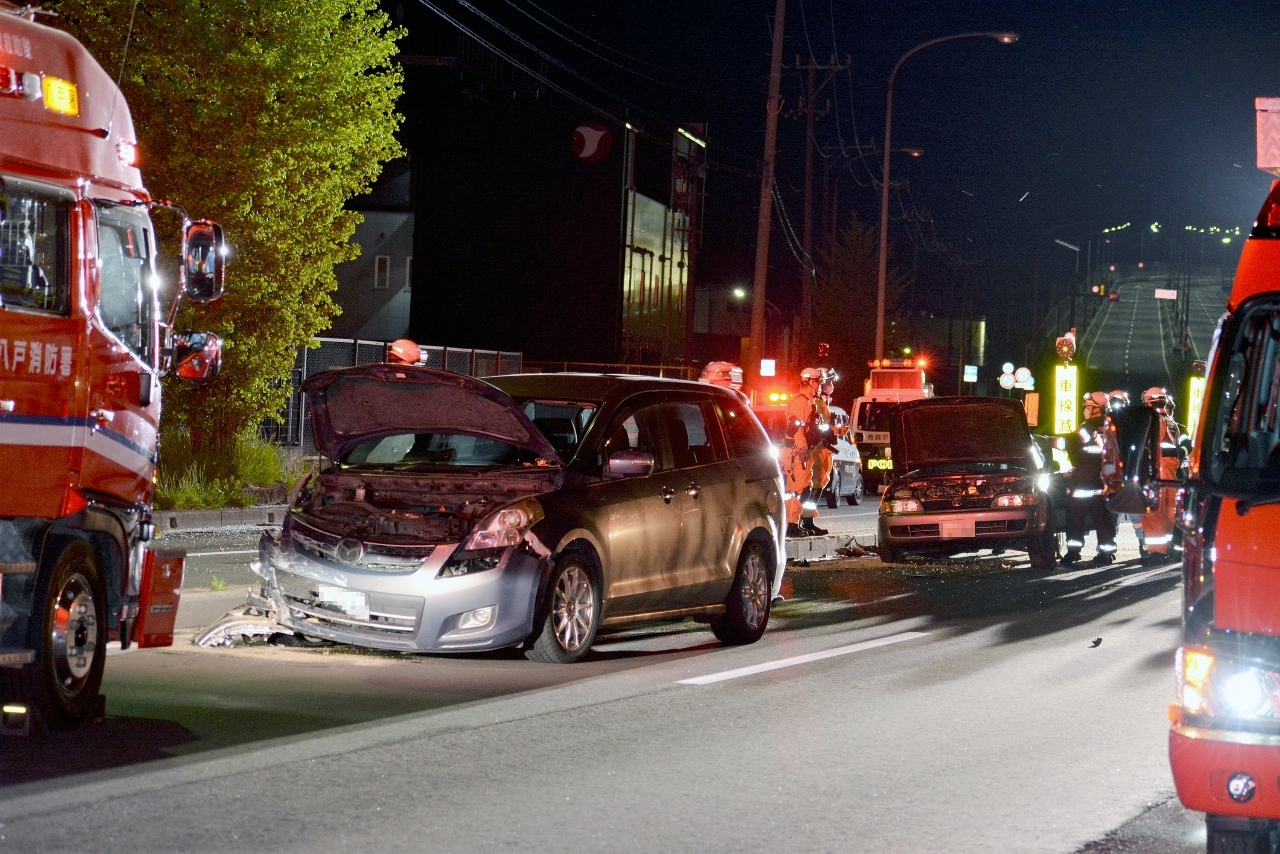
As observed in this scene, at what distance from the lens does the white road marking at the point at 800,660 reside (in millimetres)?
10672

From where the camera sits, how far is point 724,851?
640cm

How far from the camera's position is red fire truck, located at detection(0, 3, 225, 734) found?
7.79 m

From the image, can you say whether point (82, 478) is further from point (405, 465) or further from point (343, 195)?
point (343, 195)

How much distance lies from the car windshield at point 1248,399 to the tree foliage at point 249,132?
18432 mm

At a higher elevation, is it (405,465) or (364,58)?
(364,58)

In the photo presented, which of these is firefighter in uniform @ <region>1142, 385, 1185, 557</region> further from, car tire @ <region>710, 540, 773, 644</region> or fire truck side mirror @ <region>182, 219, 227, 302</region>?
fire truck side mirror @ <region>182, 219, 227, 302</region>

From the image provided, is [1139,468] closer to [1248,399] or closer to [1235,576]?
[1248,399]

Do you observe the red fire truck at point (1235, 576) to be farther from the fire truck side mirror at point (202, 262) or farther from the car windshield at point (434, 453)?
the car windshield at point (434, 453)

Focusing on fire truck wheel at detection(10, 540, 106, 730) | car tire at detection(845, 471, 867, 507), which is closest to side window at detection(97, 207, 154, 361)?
fire truck wheel at detection(10, 540, 106, 730)

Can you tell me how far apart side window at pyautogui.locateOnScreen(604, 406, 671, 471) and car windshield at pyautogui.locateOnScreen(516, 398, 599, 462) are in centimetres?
21

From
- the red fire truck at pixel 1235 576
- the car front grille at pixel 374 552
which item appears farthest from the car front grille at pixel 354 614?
the red fire truck at pixel 1235 576

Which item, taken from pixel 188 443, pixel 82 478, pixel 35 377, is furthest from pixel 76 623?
pixel 188 443

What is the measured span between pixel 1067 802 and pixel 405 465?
5.22 meters

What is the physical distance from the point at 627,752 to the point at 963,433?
12247mm
